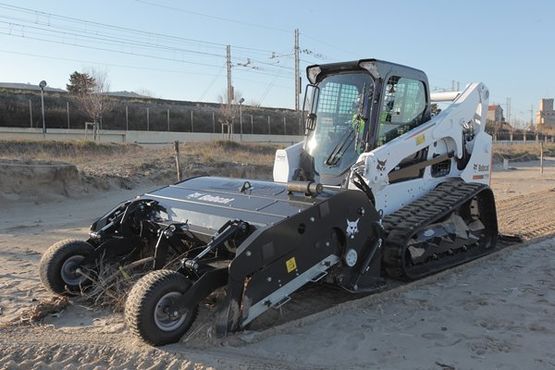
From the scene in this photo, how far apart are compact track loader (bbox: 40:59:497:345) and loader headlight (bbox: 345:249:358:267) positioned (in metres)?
0.02

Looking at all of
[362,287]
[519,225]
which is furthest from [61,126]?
[362,287]

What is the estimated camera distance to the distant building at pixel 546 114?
100875 millimetres

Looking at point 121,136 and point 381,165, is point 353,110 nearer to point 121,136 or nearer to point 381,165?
point 381,165

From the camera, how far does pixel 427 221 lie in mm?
6434

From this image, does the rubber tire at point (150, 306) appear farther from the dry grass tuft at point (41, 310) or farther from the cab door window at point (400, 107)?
the cab door window at point (400, 107)

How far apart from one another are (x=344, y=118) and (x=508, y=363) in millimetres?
3578

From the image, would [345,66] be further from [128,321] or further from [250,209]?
[128,321]

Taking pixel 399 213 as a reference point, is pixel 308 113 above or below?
above

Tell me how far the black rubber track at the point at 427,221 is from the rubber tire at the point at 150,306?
2554 mm

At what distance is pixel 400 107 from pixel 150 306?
4109 mm

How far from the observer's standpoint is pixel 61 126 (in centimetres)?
4153

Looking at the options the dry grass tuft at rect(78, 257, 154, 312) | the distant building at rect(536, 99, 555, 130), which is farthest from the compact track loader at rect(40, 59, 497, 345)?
the distant building at rect(536, 99, 555, 130)

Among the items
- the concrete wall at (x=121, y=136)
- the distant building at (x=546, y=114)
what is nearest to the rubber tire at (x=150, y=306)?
the concrete wall at (x=121, y=136)

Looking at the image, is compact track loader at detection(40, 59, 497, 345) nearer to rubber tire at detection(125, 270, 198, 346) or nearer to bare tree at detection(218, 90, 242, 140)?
rubber tire at detection(125, 270, 198, 346)
